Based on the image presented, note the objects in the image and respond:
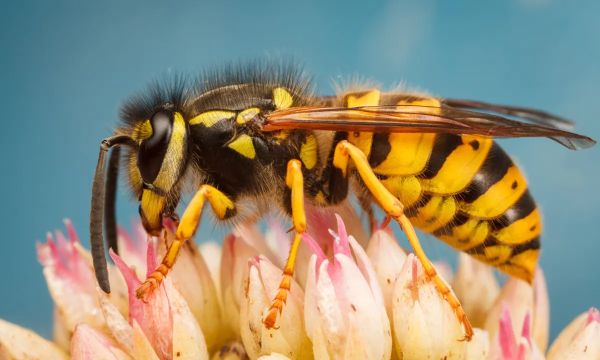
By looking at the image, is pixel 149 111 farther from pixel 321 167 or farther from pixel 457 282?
pixel 457 282

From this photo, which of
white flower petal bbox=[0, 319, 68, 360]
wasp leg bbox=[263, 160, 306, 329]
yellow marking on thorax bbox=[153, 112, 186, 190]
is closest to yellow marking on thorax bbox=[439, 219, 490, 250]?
wasp leg bbox=[263, 160, 306, 329]

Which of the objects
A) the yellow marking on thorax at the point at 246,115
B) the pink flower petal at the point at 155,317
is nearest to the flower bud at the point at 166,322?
the pink flower petal at the point at 155,317

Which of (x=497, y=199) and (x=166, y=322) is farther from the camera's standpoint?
(x=497, y=199)

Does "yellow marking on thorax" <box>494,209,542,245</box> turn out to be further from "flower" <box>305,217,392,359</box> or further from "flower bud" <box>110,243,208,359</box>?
"flower bud" <box>110,243,208,359</box>

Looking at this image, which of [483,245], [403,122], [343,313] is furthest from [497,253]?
[343,313]

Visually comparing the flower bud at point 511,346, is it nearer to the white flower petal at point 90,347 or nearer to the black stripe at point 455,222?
the black stripe at point 455,222

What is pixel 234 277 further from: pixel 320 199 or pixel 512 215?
pixel 512 215
